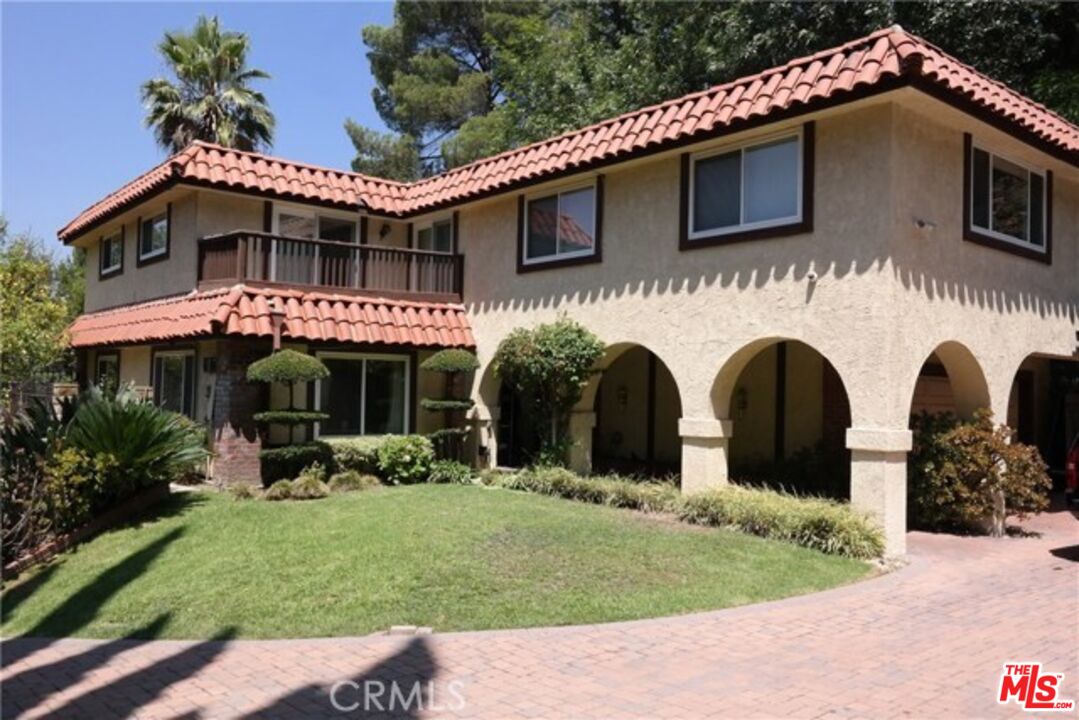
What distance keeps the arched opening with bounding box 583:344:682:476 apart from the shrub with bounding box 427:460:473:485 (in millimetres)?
3120

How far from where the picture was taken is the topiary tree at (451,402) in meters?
16.3

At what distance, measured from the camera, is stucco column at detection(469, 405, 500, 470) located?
676 inches

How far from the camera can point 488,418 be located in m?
17.2

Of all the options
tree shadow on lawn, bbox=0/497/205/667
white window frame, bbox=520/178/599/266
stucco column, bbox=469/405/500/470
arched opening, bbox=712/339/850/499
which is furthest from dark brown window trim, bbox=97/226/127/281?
arched opening, bbox=712/339/850/499

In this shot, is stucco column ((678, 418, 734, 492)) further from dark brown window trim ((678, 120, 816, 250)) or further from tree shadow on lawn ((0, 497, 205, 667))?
tree shadow on lawn ((0, 497, 205, 667))

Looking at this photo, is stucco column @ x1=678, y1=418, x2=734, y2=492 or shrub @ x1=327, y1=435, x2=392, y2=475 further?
shrub @ x1=327, y1=435, x2=392, y2=475

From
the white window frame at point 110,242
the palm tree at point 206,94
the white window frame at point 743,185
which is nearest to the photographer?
the white window frame at point 743,185

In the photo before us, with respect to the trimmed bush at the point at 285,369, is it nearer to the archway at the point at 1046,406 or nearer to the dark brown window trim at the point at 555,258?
the dark brown window trim at the point at 555,258

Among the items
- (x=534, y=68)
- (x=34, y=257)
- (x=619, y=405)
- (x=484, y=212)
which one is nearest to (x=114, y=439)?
(x=484, y=212)

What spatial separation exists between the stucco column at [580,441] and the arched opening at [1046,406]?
9511 mm

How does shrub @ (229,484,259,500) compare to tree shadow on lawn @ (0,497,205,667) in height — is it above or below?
above

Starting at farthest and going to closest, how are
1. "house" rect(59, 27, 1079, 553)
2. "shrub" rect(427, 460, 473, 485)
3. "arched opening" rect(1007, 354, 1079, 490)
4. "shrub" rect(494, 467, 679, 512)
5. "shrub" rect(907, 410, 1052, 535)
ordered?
"arched opening" rect(1007, 354, 1079, 490) → "shrub" rect(427, 460, 473, 485) → "shrub" rect(494, 467, 679, 512) → "shrub" rect(907, 410, 1052, 535) → "house" rect(59, 27, 1079, 553)

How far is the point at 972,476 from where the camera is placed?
11.5 m

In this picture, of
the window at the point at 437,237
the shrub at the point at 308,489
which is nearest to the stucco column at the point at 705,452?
the shrub at the point at 308,489
